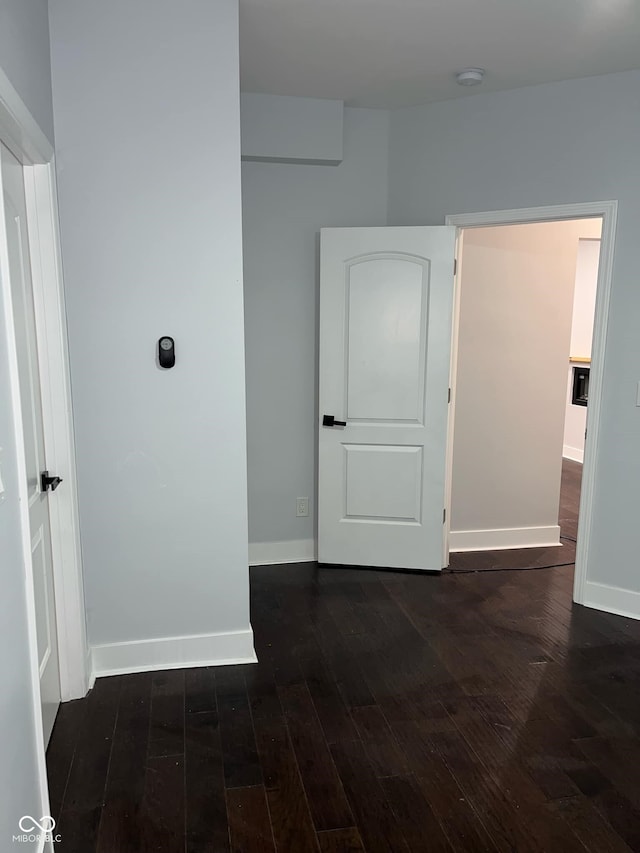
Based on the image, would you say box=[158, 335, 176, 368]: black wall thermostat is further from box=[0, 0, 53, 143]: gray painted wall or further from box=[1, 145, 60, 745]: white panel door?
box=[0, 0, 53, 143]: gray painted wall

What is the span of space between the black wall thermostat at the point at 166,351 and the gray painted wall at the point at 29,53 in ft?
2.71

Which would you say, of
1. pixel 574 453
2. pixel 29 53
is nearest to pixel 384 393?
pixel 29 53

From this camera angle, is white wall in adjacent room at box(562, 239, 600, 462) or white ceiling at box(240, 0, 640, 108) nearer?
white ceiling at box(240, 0, 640, 108)

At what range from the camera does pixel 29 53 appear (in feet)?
6.64

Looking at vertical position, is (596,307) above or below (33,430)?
A: above

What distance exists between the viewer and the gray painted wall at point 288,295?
149 inches

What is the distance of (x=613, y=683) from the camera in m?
2.75

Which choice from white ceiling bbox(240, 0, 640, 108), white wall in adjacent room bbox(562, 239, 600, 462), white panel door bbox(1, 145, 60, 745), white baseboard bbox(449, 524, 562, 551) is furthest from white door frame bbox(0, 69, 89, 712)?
white wall in adjacent room bbox(562, 239, 600, 462)

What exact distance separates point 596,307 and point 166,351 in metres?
2.19

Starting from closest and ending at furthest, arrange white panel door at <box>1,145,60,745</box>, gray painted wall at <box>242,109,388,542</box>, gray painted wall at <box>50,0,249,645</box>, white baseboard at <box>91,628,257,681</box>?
white panel door at <box>1,145,60,745</box> → gray painted wall at <box>50,0,249,645</box> → white baseboard at <box>91,628,257,681</box> → gray painted wall at <box>242,109,388,542</box>

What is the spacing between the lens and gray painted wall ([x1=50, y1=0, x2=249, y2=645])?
2461 millimetres

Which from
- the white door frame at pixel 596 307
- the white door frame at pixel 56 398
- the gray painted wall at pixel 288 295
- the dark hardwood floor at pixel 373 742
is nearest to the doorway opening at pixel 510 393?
the white door frame at pixel 596 307

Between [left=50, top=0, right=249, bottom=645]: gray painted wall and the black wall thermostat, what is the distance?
44mm

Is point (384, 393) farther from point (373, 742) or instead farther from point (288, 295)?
point (373, 742)
